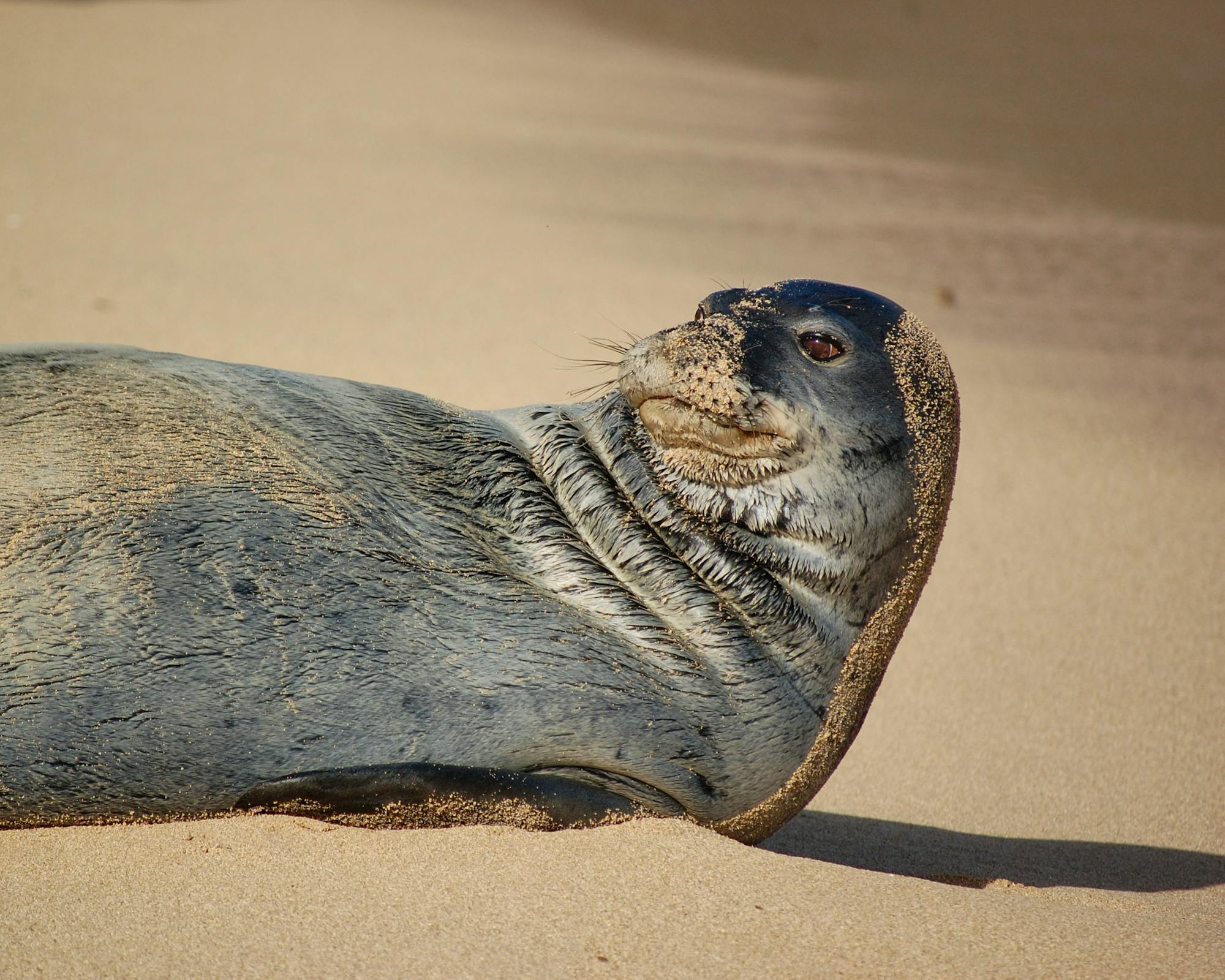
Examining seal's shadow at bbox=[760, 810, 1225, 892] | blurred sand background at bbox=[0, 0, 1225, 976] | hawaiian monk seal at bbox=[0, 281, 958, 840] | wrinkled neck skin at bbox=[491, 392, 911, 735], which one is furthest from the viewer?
seal's shadow at bbox=[760, 810, 1225, 892]

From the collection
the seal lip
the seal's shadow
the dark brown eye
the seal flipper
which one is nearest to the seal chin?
the seal lip

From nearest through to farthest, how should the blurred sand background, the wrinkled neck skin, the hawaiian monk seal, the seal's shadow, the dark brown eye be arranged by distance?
1. the blurred sand background
2. the hawaiian monk seal
3. the wrinkled neck skin
4. the dark brown eye
5. the seal's shadow

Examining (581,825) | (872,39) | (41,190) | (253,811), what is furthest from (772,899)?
(872,39)

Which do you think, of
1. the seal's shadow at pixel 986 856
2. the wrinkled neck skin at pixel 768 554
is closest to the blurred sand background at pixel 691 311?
the seal's shadow at pixel 986 856

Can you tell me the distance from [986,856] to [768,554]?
1060 mm

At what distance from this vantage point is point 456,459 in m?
2.58

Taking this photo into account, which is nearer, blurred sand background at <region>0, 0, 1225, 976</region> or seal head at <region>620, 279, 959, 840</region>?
blurred sand background at <region>0, 0, 1225, 976</region>

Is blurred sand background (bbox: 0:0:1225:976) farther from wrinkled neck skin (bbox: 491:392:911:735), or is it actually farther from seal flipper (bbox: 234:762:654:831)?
wrinkled neck skin (bbox: 491:392:911:735)

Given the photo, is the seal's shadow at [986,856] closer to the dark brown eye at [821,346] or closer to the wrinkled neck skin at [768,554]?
the wrinkled neck skin at [768,554]

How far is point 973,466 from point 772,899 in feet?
12.7

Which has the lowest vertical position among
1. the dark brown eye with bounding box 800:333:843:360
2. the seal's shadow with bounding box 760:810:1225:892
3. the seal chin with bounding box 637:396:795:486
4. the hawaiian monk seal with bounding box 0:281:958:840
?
the seal's shadow with bounding box 760:810:1225:892

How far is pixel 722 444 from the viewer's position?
252cm

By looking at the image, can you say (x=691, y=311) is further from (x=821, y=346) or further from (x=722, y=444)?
(x=722, y=444)

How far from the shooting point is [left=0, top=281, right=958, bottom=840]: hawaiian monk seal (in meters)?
2.15
